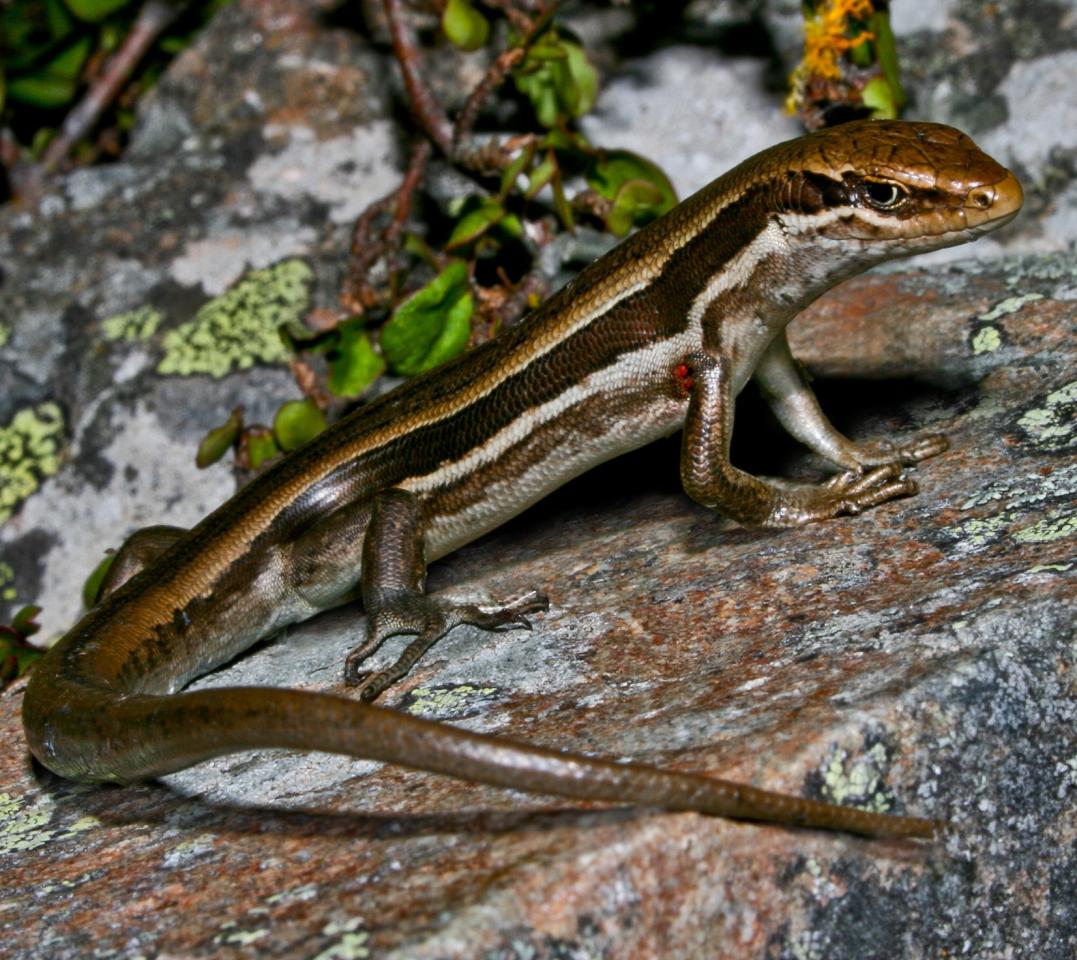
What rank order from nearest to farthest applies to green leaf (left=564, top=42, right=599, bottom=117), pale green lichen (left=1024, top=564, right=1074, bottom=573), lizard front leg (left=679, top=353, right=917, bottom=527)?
1. pale green lichen (left=1024, top=564, right=1074, bottom=573)
2. lizard front leg (left=679, top=353, right=917, bottom=527)
3. green leaf (left=564, top=42, right=599, bottom=117)

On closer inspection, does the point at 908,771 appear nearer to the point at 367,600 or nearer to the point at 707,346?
the point at 707,346

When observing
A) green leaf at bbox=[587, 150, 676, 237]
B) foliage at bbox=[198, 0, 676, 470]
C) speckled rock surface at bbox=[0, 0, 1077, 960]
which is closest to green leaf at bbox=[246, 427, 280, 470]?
foliage at bbox=[198, 0, 676, 470]

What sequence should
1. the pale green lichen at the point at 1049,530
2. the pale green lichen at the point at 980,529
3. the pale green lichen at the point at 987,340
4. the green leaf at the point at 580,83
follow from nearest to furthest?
the pale green lichen at the point at 1049,530
the pale green lichen at the point at 980,529
the pale green lichen at the point at 987,340
the green leaf at the point at 580,83

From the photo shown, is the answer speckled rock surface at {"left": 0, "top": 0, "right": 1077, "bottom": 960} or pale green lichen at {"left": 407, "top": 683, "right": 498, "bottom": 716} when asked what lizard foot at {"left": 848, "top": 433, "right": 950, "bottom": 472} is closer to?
speckled rock surface at {"left": 0, "top": 0, "right": 1077, "bottom": 960}

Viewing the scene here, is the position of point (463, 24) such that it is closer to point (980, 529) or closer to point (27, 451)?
point (27, 451)

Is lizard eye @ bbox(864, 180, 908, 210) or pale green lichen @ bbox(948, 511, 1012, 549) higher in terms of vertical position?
lizard eye @ bbox(864, 180, 908, 210)

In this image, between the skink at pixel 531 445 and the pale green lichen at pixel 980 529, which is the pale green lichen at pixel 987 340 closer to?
the skink at pixel 531 445

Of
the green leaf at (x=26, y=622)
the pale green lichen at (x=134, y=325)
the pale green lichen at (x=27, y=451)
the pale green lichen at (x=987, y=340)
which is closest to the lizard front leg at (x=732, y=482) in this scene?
the pale green lichen at (x=987, y=340)

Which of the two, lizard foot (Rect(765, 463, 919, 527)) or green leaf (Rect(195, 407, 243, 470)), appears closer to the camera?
lizard foot (Rect(765, 463, 919, 527))
